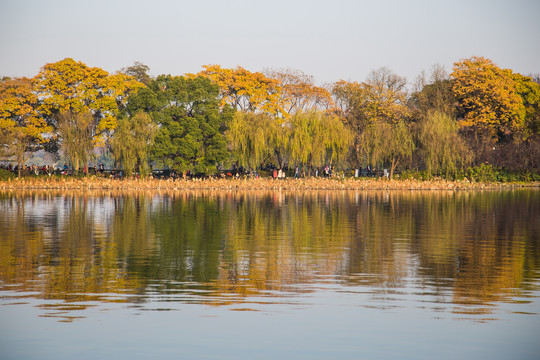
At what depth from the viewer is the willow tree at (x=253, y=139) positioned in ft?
205

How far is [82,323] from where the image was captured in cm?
1015

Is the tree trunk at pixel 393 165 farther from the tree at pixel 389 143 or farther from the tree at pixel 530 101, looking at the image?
the tree at pixel 530 101

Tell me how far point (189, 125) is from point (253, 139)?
7.12 m

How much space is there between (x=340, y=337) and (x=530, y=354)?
2632 millimetres

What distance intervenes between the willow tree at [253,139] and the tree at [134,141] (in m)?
8.10

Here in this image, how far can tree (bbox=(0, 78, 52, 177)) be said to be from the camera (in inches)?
2862

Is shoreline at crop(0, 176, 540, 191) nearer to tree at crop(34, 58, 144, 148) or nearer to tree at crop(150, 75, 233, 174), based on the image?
tree at crop(150, 75, 233, 174)

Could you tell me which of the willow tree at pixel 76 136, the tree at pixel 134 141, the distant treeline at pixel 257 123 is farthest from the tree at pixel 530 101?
the willow tree at pixel 76 136

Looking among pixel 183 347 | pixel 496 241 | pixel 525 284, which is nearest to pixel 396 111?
pixel 496 241

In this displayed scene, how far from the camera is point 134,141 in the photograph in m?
62.1

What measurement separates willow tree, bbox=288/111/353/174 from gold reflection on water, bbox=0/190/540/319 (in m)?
30.9

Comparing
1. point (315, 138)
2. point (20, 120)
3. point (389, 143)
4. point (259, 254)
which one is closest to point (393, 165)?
point (389, 143)

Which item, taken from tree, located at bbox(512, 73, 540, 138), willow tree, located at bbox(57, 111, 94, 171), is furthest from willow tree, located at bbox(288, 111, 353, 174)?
tree, located at bbox(512, 73, 540, 138)

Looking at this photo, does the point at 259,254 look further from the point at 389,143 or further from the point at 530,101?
the point at 530,101
